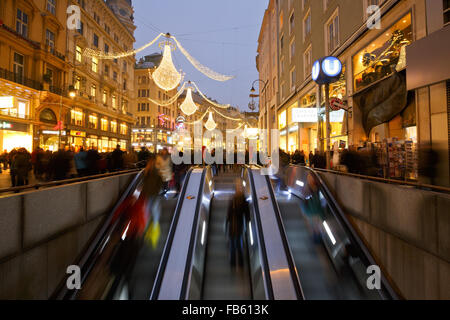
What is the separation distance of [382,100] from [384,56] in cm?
211

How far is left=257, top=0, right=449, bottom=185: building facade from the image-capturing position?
8241 millimetres

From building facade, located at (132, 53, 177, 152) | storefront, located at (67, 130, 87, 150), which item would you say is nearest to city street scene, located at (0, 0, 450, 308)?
storefront, located at (67, 130, 87, 150)

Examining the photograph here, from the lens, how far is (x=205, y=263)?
5359 mm

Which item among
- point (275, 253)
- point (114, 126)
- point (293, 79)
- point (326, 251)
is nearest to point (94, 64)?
point (114, 126)

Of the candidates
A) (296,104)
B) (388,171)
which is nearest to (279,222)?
(388,171)

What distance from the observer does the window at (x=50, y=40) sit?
25109 millimetres

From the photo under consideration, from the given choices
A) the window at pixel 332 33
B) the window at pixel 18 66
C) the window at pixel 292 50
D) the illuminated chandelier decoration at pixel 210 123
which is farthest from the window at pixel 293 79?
the window at pixel 18 66

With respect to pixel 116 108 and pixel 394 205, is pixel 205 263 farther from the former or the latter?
pixel 116 108

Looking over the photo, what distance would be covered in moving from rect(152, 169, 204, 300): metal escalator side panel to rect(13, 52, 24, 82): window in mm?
24869

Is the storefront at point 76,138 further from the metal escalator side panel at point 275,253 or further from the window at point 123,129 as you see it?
the metal escalator side panel at point 275,253

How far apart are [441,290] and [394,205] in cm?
157

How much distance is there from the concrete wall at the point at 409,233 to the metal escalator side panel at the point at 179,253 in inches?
161

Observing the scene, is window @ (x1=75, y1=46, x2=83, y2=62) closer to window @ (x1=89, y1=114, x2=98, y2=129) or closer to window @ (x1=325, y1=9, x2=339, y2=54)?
window @ (x1=89, y1=114, x2=98, y2=129)

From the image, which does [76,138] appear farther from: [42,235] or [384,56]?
[384,56]
